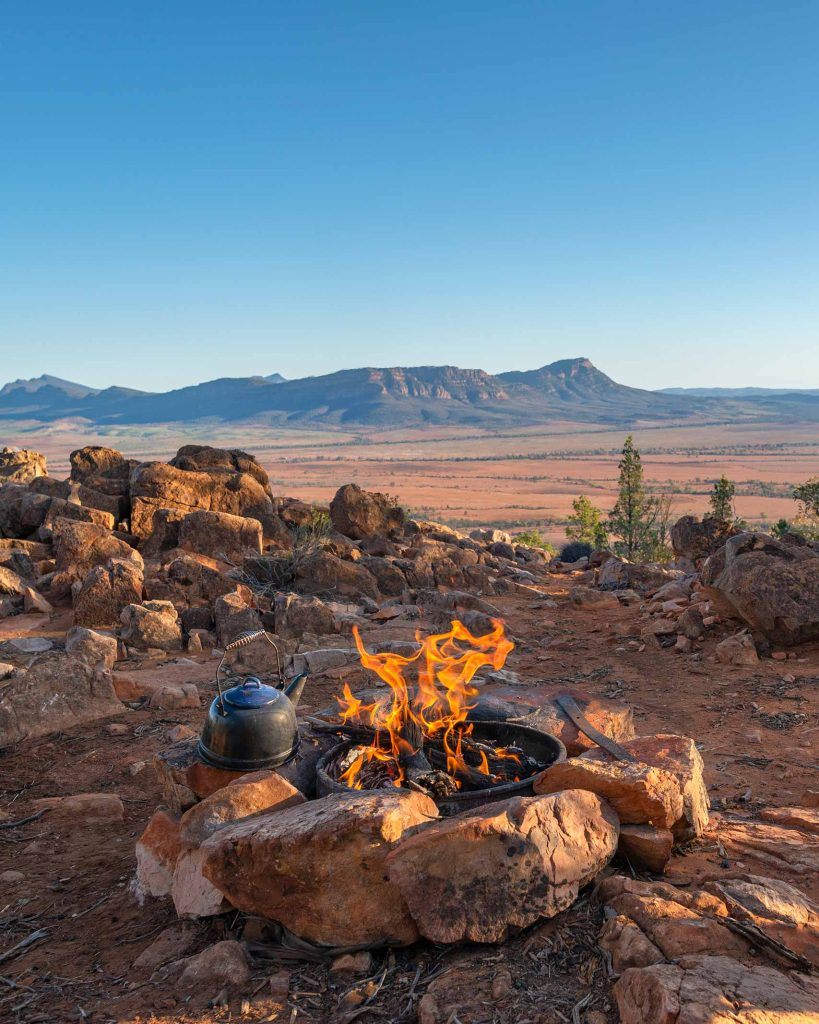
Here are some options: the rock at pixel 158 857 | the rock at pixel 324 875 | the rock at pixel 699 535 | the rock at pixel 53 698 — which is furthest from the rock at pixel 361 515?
the rock at pixel 324 875

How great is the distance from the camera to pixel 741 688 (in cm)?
799

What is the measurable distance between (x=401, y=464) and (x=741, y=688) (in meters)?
92.6

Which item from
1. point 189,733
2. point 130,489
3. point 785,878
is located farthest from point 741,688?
point 130,489

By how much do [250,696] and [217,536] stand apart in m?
8.24

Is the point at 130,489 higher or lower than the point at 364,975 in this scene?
higher

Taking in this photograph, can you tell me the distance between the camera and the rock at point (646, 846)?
12.5ft

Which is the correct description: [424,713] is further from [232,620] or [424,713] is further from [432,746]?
[232,620]

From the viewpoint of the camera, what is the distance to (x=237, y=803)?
3996 millimetres

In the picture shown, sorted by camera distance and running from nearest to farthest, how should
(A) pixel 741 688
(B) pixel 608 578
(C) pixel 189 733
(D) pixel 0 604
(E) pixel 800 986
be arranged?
1. (E) pixel 800 986
2. (C) pixel 189 733
3. (A) pixel 741 688
4. (D) pixel 0 604
5. (B) pixel 608 578

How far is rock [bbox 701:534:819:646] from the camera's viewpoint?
28.4 ft

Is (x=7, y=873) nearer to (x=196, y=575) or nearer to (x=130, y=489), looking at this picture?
(x=196, y=575)

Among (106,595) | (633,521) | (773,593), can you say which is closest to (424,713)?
(773,593)

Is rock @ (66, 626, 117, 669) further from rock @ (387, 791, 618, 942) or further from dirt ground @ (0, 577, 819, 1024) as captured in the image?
rock @ (387, 791, 618, 942)

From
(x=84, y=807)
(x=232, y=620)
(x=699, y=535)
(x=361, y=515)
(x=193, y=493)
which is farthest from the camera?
(x=361, y=515)
